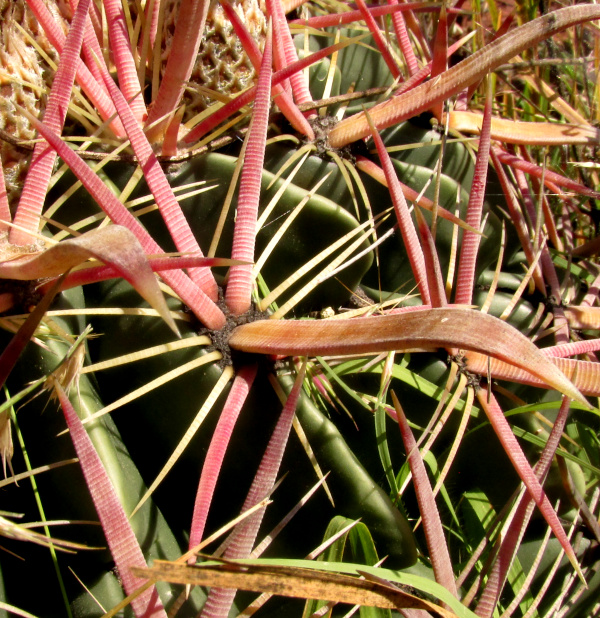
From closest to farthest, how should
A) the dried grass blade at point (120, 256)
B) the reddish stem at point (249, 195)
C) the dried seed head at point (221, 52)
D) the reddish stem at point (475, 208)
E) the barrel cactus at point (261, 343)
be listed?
the dried grass blade at point (120, 256) < the barrel cactus at point (261, 343) < the reddish stem at point (249, 195) < the reddish stem at point (475, 208) < the dried seed head at point (221, 52)

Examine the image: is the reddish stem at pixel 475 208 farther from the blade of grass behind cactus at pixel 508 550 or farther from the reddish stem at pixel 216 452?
the reddish stem at pixel 216 452

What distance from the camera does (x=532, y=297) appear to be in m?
1.03

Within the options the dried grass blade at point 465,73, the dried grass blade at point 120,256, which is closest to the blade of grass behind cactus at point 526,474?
the dried grass blade at point 465,73

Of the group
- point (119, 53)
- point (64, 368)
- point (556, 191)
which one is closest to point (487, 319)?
point (64, 368)

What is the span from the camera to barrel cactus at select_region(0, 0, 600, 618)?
54 centimetres

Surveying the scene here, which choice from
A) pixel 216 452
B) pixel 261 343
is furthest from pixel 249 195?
pixel 216 452

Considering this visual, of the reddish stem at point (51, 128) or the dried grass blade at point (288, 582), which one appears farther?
the reddish stem at point (51, 128)

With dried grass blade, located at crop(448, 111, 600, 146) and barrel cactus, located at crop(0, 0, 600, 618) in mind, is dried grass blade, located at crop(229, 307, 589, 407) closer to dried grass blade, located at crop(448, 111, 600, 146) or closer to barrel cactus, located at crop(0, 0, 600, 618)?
barrel cactus, located at crop(0, 0, 600, 618)

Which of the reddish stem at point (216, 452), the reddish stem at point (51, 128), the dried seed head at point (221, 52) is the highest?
the dried seed head at point (221, 52)

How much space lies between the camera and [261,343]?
0.58 metres

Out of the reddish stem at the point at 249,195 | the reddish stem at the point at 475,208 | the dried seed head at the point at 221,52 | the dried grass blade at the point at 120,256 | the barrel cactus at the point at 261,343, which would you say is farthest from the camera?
the dried seed head at the point at 221,52

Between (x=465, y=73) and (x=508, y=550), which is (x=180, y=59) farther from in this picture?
(x=508, y=550)

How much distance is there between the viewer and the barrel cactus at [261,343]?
54cm

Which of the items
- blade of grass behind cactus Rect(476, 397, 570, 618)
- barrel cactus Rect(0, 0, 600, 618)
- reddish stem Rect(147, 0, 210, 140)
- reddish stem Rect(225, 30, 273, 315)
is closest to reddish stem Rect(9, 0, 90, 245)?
barrel cactus Rect(0, 0, 600, 618)
